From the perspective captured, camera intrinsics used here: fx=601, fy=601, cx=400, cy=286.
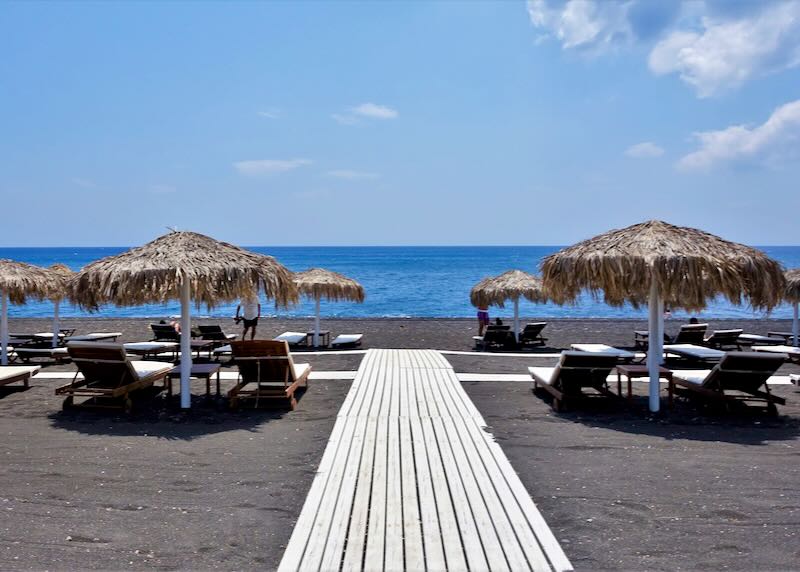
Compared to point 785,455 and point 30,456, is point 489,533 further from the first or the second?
point 30,456

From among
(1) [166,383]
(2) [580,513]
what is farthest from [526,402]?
(1) [166,383]

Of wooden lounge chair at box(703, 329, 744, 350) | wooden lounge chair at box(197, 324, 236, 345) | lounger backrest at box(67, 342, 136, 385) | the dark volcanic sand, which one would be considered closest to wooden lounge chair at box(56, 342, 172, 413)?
lounger backrest at box(67, 342, 136, 385)

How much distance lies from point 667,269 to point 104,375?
683cm

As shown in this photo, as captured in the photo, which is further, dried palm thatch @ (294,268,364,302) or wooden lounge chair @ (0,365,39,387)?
dried palm thatch @ (294,268,364,302)

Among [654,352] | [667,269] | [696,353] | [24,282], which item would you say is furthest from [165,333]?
[696,353]

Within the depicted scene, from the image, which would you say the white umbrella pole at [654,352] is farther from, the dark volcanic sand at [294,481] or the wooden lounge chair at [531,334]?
the wooden lounge chair at [531,334]

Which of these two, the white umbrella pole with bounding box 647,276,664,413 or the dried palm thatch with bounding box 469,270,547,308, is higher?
the dried palm thatch with bounding box 469,270,547,308

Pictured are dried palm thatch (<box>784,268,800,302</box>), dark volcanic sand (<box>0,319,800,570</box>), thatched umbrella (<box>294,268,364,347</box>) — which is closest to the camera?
dark volcanic sand (<box>0,319,800,570</box>)

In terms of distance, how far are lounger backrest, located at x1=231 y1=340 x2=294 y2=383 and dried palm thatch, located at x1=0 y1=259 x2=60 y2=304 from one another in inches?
243

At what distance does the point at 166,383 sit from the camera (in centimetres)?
891

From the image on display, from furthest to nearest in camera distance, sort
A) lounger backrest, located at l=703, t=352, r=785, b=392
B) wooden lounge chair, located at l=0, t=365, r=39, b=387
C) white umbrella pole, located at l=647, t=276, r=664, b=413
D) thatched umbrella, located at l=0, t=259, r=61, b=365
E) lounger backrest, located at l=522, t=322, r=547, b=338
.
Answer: lounger backrest, located at l=522, t=322, r=547, b=338, thatched umbrella, located at l=0, t=259, r=61, b=365, wooden lounge chair, located at l=0, t=365, r=39, b=387, white umbrella pole, located at l=647, t=276, r=664, b=413, lounger backrest, located at l=703, t=352, r=785, b=392

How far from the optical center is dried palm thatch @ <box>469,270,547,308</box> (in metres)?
15.9

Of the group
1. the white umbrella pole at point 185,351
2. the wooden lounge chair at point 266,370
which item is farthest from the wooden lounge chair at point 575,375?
the white umbrella pole at point 185,351

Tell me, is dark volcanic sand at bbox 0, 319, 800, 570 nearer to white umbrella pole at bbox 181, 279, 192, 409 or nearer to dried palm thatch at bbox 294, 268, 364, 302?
white umbrella pole at bbox 181, 279, 192, 409
